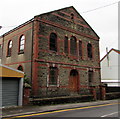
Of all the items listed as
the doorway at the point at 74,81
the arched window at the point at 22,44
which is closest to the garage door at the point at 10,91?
the arched window at the point at 22,44

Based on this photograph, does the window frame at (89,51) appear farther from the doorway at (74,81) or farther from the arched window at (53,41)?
the arched window at (53,41)

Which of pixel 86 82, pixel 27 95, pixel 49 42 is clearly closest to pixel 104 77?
pixel 86 82

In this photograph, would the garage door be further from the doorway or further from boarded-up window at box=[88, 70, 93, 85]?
boarded-up window at box=[88, 70, 93, 85]

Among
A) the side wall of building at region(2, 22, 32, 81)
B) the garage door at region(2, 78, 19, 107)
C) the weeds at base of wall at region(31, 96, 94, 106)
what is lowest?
the weeds at base of wall at region(31, 96, 94, 106)

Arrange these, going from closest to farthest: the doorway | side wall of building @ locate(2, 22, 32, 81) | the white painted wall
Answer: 1. side wall of building @ locate(2, 22, 32, 81)
2. the doorway
3. the white painted wall

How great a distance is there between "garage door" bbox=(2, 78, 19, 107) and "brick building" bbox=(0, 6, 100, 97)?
1832 millimetres

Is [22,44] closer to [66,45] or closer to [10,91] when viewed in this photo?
[66,45]

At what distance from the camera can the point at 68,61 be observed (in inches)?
696

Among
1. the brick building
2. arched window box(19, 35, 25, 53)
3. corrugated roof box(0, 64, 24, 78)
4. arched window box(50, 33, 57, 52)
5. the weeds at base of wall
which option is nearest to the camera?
corrugated roof box(0, 64, 24, 78)

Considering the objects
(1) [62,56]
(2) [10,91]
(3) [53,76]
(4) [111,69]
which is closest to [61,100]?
(3) [53,76]

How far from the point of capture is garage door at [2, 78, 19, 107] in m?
11.8

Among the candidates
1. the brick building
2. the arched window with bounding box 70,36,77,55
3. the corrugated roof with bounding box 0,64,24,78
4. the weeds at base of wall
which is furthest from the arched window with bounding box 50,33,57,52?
the weeds at base of wall

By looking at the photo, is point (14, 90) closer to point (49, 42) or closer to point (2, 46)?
point (49, 42)

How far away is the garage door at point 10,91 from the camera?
38.7 ft
